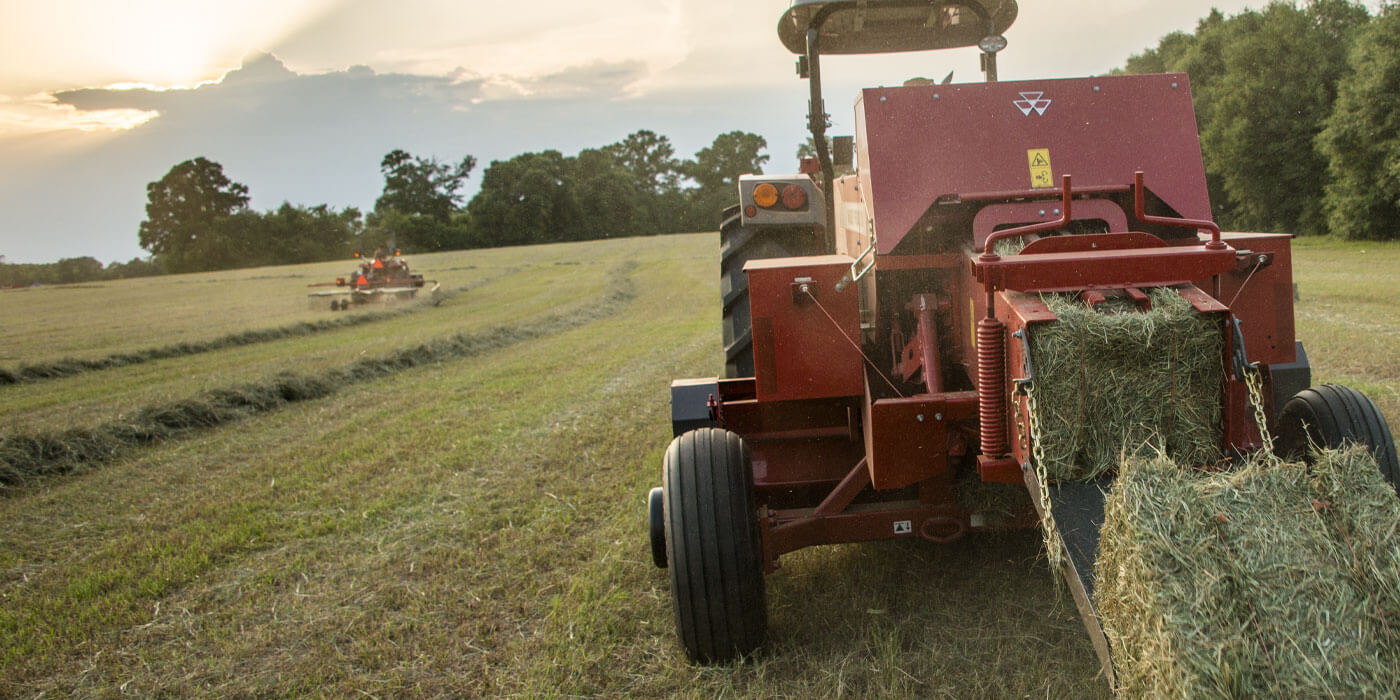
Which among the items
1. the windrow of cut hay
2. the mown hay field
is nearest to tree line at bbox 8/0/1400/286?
the windrow of cut hay

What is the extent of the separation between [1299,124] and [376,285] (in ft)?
100

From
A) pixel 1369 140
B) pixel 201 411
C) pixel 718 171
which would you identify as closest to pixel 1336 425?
pixel 201 411

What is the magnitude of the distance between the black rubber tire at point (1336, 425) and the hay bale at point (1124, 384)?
1047mm

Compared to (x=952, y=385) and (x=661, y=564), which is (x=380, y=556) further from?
(x=952, y=385)

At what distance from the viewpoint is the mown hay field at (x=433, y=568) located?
3.50m

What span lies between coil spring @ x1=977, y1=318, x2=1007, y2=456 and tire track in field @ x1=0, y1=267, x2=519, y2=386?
1024cm

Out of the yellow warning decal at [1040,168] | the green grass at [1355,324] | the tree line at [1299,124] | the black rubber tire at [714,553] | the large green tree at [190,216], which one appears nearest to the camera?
the black rubber tire at [714,553]

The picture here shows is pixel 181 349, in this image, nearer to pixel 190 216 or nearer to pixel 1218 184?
pixel 190 216

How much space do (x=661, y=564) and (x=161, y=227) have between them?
133 ft

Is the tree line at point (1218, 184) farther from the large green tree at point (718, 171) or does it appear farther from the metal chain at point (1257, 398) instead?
the metal chain at point (1257, 398)

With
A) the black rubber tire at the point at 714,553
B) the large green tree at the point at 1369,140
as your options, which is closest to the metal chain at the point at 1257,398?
the black rubber tire at the point at 714,553

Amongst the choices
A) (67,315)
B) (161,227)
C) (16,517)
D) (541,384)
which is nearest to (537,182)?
(161,227)

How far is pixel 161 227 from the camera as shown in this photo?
1494 inches

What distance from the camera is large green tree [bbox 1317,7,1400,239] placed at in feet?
86.9
